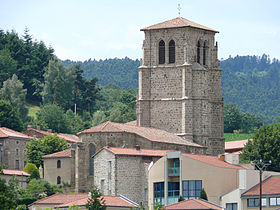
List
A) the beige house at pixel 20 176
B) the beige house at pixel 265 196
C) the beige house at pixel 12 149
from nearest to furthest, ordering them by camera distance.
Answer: the beige house at pixel 265 196 → the beige house at pixel 20 176 → the beige house at pixel 12 149

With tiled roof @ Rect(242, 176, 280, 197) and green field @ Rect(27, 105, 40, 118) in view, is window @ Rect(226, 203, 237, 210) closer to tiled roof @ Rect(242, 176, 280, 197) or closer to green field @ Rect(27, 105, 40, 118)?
tiled roof @ Rect(242, 176, 280, 197)

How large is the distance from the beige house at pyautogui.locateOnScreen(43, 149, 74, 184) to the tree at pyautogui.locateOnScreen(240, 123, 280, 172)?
1790cm

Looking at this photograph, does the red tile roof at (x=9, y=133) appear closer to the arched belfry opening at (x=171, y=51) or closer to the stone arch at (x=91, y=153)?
the arched belfry opening at (x=171, y=51)

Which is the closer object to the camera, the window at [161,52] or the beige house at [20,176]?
the beige house at [20,176]

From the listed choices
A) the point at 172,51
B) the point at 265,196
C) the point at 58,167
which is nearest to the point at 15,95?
the point at 58,167

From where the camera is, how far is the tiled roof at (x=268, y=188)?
7396 cm

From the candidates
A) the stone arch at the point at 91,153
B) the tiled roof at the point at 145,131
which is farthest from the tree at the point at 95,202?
the tiled roof at the point at 145,131

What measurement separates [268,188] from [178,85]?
29.9 metres

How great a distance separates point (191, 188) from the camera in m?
78.7

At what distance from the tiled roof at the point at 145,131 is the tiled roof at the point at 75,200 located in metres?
6.81

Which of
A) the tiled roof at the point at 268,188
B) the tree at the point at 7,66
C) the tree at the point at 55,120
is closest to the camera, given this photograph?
the tiled roof at the point at 268,188

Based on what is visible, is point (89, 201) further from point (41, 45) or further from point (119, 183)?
point (41, 45)

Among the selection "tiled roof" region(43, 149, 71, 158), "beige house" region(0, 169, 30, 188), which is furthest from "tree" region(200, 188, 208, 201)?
"beige house" region(0, 169, 30, 188)

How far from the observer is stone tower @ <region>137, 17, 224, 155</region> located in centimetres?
10225
